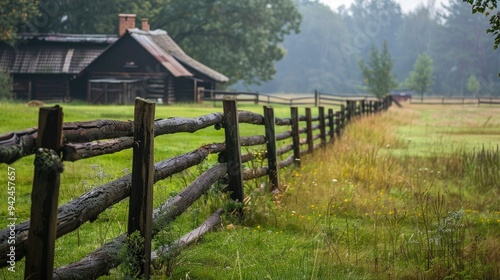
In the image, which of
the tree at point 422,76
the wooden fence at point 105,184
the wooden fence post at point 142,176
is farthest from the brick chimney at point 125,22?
the tree at point 422,76

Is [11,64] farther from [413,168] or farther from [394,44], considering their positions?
[394,44]

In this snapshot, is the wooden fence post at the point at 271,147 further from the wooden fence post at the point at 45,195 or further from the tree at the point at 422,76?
the tree at the point at 422,76

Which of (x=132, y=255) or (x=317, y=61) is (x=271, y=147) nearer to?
(x=132, y=255)

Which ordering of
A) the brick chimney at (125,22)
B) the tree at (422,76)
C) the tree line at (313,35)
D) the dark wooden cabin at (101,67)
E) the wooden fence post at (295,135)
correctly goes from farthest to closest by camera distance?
the tree at (422,76), the tree line at (313,35), the brick chimney at (125,22), the dark wooden cabin at (101,67), the wooden fence post at (295,135)

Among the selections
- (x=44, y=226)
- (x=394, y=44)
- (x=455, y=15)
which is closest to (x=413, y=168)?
(x=44, y=226)

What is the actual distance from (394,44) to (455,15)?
25.3 meters

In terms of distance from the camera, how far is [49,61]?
141 ft

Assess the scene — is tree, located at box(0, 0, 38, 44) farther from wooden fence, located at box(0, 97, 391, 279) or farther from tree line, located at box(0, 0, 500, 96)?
wooden fence, located at box(0, 97, 391, 279)

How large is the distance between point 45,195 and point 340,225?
4671mm

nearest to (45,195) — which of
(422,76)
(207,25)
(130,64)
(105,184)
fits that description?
(105,184)

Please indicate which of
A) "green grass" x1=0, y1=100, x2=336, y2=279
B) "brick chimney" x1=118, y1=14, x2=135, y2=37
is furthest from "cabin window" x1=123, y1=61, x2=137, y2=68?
"green grass" x1=0, y1=100, x2=336, y2=279

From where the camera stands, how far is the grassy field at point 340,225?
5383 mm

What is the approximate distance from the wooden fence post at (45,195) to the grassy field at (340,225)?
1103 millimetres

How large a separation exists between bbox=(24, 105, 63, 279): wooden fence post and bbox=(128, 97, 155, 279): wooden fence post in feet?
3.99
